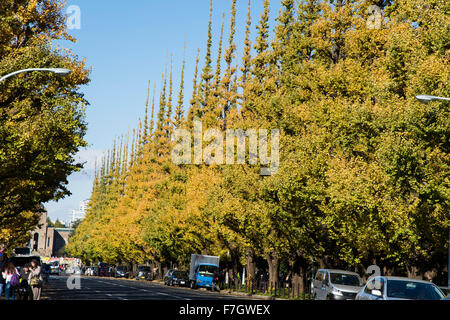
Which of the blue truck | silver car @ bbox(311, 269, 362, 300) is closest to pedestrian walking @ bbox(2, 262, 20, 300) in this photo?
silver car @ bbox(311, 269, 362, 300)

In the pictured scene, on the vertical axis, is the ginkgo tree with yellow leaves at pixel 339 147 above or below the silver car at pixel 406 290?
above

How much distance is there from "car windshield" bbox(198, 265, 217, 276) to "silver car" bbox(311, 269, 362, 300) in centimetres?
2634

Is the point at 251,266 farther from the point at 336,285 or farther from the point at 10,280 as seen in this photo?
the point at 10,280

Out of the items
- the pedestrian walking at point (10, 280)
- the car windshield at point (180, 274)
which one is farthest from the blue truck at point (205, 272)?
the pedestrian walking at point (10, 280)

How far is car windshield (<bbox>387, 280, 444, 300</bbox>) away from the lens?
13711 mm

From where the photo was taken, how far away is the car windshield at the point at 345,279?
23.9 meters

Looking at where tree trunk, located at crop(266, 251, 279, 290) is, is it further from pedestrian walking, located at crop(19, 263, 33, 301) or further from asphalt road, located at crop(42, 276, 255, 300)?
pedestrian walking, located at crop(19, 263, 33, 301)

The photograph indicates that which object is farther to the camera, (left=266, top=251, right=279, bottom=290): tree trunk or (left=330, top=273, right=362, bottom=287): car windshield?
(left=266, top=251, right=279, bottom=290): tree trunk

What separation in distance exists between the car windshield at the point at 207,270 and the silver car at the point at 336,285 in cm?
2634

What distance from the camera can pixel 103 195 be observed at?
A: 4943 inches

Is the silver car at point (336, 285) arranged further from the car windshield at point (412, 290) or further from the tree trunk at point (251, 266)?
the tree trunk at point (251, 266)

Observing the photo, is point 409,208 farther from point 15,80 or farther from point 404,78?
point 15,80
